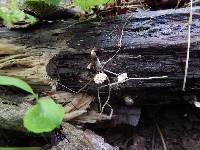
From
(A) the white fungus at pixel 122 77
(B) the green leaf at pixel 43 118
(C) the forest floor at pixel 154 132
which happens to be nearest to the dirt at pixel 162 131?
(C) the forest floor at pixel 154 132

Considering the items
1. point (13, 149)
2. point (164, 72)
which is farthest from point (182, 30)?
point (13, 149)

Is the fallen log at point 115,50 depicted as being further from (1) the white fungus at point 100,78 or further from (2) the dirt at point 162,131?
(2) the dirt at point 162,131

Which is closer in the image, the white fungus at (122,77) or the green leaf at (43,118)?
the green leaf at (43,118)

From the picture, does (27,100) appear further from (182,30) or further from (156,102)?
(182,30)

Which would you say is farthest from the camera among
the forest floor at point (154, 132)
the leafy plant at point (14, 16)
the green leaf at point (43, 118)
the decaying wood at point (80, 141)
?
the leafy plant at point (14, 16)

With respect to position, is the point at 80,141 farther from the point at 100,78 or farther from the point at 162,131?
the point at 162,131

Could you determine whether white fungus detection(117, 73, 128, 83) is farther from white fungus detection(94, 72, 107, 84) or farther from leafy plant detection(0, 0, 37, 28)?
leafy plant detection(0, 0, 37, 28)

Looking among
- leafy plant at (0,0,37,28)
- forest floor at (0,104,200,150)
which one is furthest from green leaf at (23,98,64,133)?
leafy plant at (0,0,37,28)
